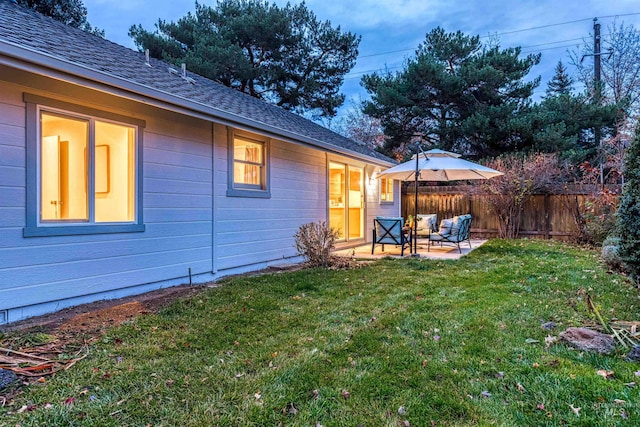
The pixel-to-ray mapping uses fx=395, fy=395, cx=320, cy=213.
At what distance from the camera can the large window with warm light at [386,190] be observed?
1200 cm

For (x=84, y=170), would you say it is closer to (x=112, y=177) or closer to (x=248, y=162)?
(x=112, y=177)

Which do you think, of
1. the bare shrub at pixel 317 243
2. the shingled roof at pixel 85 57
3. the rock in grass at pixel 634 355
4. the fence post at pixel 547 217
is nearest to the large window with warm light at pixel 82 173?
the shingled roof at pixel 85 57

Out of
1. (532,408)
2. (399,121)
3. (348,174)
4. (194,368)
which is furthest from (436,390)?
(399,121)

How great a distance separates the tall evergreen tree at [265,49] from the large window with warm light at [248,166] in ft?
30.2

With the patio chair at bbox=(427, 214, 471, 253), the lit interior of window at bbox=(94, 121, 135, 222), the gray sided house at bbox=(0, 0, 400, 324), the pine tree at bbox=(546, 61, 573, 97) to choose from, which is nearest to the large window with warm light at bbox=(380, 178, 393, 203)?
the patio chair at bbox=(427, 214, 471, 253)

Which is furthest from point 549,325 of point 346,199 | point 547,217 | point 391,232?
point 547,217

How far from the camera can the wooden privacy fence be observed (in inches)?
460

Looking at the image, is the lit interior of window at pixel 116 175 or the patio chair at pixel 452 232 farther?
the patio chair at pixel 452 232

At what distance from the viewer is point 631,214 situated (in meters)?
4.41

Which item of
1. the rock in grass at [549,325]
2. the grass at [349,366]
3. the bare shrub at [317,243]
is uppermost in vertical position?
the bare shrub at [317,243]

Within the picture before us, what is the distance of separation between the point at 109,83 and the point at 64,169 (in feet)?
3.74

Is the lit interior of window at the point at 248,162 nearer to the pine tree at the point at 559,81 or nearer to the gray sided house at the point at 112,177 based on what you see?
the gray sided house at the point at 112,177

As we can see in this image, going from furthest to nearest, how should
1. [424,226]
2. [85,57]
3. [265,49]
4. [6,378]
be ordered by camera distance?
[265,49]
[424,226]
[85,57]
[6,378]

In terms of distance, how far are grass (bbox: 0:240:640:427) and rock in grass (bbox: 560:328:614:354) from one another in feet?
0.36
